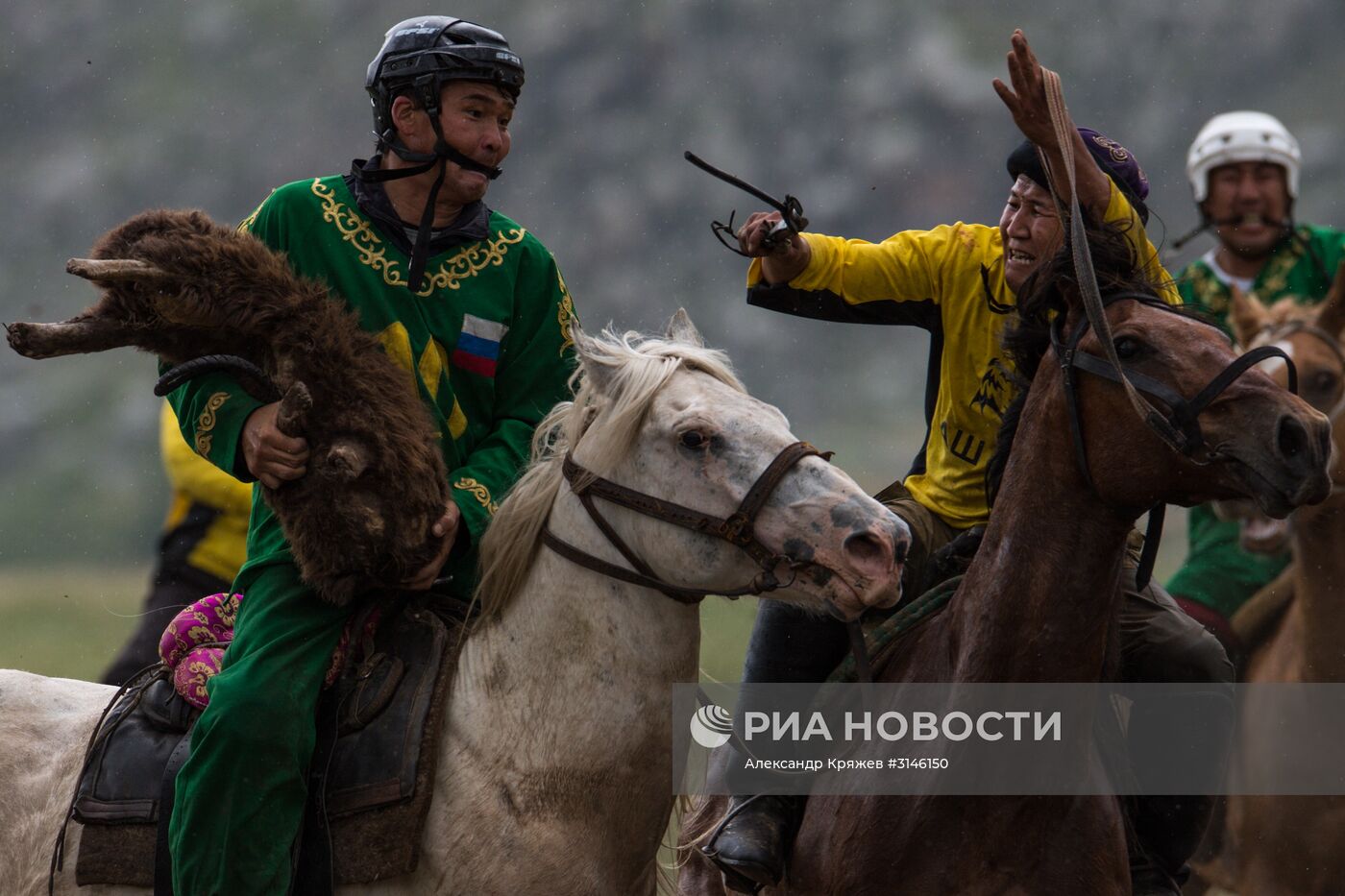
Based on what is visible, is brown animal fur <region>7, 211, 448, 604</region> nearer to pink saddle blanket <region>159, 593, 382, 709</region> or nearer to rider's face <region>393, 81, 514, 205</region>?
pink saddle blanket <region>159, 593, 382, 709</region>

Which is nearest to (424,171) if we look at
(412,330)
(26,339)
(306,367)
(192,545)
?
(412,330)

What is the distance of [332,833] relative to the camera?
4.06 meters

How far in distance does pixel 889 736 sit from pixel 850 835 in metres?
0.27

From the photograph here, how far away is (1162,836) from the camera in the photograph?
183 inches

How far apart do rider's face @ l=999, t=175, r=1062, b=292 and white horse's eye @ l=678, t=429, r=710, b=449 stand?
1.14m

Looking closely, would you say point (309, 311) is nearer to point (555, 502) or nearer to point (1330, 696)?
point (555, 502)

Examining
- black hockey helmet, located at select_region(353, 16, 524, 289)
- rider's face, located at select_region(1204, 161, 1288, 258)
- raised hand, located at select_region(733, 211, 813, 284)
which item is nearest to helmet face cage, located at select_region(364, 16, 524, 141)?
black hockey helmet, located at select_region(353, 16, 524, 289)

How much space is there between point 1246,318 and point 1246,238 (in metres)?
0.94

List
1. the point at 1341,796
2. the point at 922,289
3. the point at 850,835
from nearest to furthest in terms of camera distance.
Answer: the point at 850,835 → the point at 922,289 → the point at 1341,796

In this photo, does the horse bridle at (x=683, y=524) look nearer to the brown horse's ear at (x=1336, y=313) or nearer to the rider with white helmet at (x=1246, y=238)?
the brown horse's ear at (x=1336, y=313)

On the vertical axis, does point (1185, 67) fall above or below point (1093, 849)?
above

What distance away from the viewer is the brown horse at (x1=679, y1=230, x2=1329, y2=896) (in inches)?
159

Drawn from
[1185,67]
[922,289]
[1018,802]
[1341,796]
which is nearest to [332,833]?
[1018,802]

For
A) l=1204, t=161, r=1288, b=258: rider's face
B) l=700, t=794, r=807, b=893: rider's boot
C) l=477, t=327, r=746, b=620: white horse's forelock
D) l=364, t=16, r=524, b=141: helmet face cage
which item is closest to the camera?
l=477, t=327, r=746, b=620: white horse's forelock
